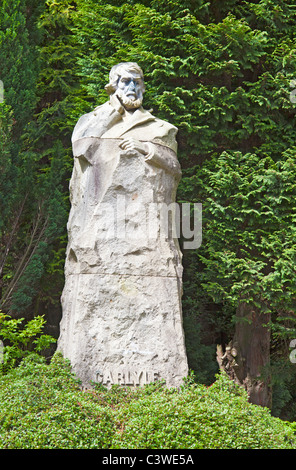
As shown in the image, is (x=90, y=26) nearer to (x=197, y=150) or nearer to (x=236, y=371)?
(x=197, y=150)

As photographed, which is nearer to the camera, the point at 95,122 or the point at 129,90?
the point at 95,122

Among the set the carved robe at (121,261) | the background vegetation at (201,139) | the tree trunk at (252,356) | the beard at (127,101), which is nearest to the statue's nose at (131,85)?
the beard at (127,101)

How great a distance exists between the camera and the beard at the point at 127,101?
653cm

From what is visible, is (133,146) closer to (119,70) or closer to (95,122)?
(95,122)

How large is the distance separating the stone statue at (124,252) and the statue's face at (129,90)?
1 centimetres

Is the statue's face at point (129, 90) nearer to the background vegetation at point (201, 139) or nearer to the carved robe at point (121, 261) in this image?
the carved robe at point (121, 261)

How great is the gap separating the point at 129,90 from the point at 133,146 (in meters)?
0.77

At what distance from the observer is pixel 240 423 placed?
16.2 feet

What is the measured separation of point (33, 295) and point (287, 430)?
4.53 meters

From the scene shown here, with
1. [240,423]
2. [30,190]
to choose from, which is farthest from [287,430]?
[30,190]

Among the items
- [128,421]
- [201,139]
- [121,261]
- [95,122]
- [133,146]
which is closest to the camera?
[128,421]

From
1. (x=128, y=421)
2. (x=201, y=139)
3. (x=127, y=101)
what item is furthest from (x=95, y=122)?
(x=128, y=421)

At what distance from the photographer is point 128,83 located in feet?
21.6

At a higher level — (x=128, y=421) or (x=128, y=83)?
(x=128, y=83)
